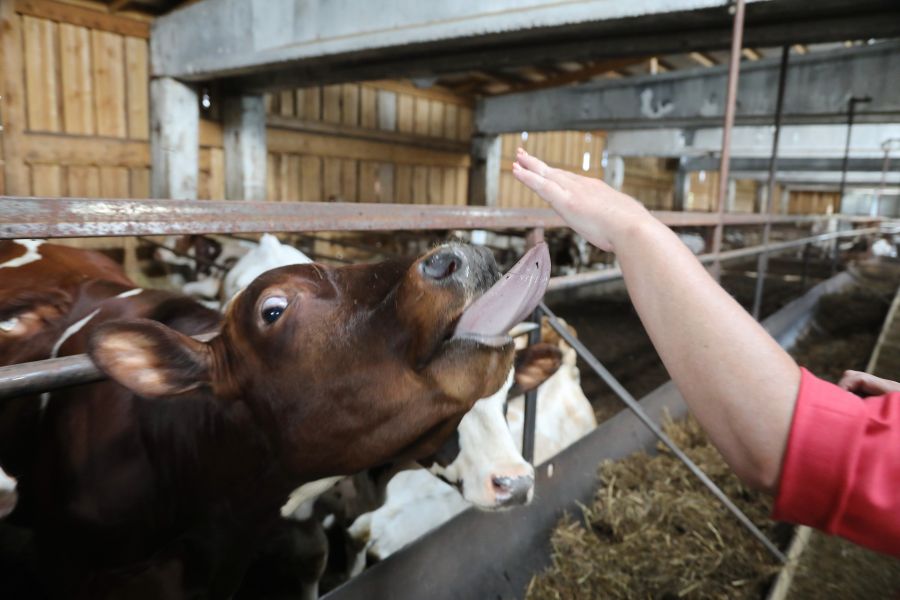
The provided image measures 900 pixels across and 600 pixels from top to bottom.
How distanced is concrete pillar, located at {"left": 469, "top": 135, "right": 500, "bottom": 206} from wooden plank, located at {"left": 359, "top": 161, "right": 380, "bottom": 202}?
6.14 ft

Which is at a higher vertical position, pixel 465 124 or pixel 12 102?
pixel 465 124

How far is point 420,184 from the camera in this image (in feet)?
37.9

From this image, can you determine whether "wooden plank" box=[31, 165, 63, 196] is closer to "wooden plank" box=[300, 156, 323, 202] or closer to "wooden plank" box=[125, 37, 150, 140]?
"wooden plank" box=[125, 37, 150, 140]

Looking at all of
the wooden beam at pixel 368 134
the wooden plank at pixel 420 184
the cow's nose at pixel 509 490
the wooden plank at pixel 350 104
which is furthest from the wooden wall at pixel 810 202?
the cow's nose at pixel 509 490

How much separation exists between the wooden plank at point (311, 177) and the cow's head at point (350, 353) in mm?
8377

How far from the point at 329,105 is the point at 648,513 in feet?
27.9

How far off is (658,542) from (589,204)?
75.2 inches

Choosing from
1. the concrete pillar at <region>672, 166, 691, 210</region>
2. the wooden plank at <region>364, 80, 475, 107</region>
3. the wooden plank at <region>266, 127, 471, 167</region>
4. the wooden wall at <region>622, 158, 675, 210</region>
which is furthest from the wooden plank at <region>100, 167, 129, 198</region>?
the concrete pillar at <region>672, 166, 691, 210</region>

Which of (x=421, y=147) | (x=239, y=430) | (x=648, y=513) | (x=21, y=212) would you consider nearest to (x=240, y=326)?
(x=239, y=430)

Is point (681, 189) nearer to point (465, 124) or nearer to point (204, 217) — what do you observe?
point (465, 124)

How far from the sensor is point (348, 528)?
2.37 m

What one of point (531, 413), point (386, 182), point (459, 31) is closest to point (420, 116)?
point (386, 182)

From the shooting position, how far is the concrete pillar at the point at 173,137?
6.79 metres

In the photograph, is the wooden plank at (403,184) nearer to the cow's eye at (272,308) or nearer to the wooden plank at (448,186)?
the wooden plank at (448,186)
